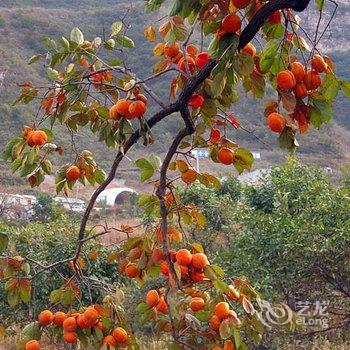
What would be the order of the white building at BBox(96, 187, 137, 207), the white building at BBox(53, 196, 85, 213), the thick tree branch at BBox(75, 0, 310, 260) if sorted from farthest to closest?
the white building at BBox(96, 187, 137, 207)
the white building at BBox(53, 196, 85, 213)
the thick tree branch at BBox(75, 0, 310, 260)

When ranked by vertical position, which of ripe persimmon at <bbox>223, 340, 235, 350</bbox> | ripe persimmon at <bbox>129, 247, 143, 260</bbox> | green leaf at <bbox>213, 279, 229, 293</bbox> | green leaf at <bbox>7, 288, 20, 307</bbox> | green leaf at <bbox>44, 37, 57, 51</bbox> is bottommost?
green leaf at <bbox>7, 288, 20, 307</bbox>

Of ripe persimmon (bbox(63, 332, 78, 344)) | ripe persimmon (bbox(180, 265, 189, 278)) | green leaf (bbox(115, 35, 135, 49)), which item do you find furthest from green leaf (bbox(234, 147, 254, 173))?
ripe persimmon (bbox(63, 332, 78, 344))

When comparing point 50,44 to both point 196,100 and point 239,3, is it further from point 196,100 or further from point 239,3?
point 239,3

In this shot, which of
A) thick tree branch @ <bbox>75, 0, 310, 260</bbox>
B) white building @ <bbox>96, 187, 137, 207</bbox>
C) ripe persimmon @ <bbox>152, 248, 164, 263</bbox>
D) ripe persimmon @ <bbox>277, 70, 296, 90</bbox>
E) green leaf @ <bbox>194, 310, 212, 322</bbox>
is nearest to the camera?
thick tree branch @ <bbox>75, 0, 310, 260</bbox>

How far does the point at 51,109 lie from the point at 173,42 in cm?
26

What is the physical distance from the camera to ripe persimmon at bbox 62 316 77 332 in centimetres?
110

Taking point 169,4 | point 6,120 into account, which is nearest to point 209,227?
point 169,4

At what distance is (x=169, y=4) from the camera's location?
2.73 feet

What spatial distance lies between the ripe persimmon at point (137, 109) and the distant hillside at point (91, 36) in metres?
13.2

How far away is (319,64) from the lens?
908mm

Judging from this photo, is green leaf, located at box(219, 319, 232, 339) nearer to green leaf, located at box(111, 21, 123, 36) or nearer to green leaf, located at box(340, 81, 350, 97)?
green leaf, located at box(340, 81, 350, 97)

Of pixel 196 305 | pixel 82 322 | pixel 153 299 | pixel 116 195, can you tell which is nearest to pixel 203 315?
pixel 196 305

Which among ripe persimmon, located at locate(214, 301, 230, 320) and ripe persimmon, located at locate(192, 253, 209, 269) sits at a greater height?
ripe persimmon, located at locate(192, 253, 209, 269)

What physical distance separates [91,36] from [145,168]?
66.4 feet
